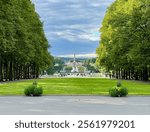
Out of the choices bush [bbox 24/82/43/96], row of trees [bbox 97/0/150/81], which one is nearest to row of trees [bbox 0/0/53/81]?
row of trees [bbox 97/0/150/81]

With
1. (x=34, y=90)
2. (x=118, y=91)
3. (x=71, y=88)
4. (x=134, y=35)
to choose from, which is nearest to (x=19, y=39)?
(x=134, y=35)

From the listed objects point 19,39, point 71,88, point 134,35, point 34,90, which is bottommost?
point 71,88

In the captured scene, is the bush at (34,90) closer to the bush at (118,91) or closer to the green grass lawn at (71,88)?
the green grass lawn at (71,88)

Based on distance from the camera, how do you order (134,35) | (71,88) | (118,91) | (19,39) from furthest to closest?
1. (19,39)
2. (134,35)
3. (71,88)
4. (118,91)

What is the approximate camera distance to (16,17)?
71.0m

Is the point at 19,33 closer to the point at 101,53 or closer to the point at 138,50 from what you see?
the point at 138,50

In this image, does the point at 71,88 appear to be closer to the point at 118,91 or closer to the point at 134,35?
the point at 118,91

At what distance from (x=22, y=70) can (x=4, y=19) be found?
157 feet

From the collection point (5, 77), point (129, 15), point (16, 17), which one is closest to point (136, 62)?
point (129, 15)

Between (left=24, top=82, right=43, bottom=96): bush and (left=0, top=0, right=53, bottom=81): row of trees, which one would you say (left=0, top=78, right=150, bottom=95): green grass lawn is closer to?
(left=24, top=82, right=43, bottom=96): bush

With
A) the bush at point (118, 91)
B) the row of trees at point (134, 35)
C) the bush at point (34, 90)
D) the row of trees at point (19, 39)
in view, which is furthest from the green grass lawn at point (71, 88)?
the row of trees at point (134, 35)

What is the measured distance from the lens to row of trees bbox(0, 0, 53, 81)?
6288 centimetres

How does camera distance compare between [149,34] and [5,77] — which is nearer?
[149,34]

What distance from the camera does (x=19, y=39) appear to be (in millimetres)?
76625
